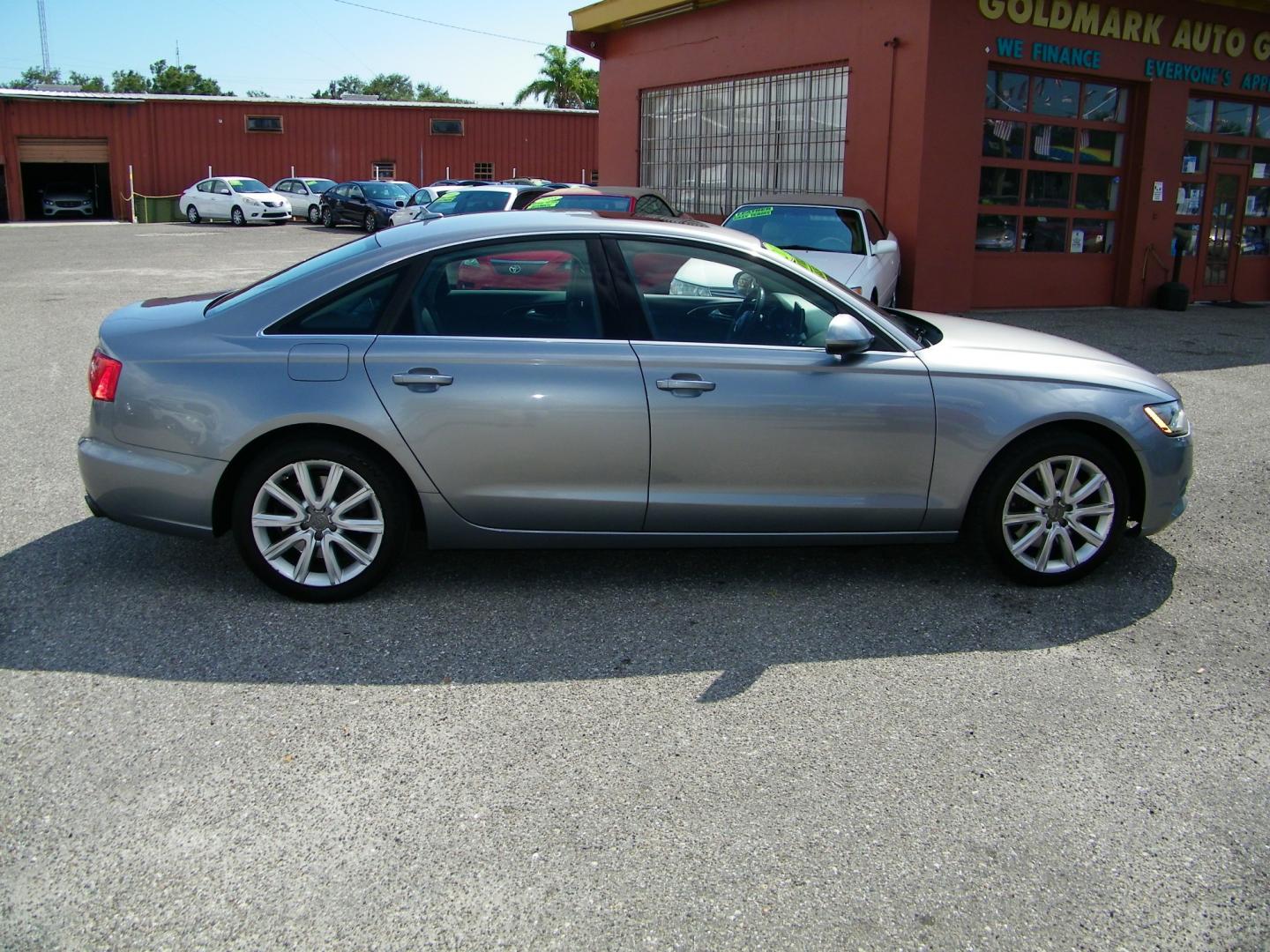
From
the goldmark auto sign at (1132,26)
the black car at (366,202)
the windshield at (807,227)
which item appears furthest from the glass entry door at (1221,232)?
the black car at (366,202)

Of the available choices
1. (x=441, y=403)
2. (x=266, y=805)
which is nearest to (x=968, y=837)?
(x=266, y=805)

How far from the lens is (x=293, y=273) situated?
4832 mm

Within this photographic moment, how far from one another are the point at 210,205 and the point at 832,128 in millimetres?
26243

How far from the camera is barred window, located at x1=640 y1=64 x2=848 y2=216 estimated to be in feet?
51.8

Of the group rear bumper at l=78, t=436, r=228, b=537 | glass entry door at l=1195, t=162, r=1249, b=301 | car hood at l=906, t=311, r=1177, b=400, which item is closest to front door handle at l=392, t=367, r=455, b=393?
rear bumper at l=78, t=436, r=228, b=537

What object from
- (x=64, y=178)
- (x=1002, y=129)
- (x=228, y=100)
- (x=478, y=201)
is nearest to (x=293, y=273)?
(x=1002, y=129)

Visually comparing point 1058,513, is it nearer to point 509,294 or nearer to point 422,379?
point 509,294

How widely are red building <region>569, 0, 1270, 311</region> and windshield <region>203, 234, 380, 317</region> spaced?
1076 centimetres

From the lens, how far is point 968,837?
10.2ft

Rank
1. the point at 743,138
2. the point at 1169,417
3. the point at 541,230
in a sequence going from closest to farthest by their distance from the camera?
the point at 541,230, the point at 1169,417, the point at 743,138

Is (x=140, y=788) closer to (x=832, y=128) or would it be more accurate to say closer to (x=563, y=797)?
(x=563, y=797)

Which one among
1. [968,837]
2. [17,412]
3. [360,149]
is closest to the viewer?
[968,837]

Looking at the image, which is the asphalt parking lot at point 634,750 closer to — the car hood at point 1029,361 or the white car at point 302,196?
the car hood at point 1029,361

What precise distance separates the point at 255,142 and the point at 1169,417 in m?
41.7
